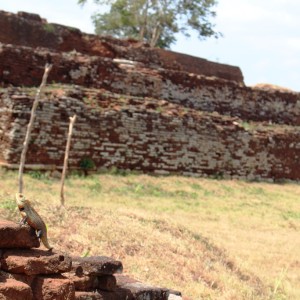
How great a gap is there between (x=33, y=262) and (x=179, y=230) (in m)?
4.94

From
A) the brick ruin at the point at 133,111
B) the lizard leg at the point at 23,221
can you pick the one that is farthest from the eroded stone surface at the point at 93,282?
the brick ruin at the point at 133,111

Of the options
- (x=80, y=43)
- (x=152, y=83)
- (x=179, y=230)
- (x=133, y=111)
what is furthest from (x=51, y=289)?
(x=80, y=43)

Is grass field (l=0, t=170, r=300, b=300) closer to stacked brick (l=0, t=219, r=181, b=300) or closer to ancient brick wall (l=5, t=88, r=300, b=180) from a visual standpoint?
ancient brick wall (l=5, t=88, r=300, b=180)

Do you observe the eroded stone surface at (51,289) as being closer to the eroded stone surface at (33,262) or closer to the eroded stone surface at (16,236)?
the eroded stone surface at (33,262)

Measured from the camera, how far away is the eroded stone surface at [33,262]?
11.8 ft

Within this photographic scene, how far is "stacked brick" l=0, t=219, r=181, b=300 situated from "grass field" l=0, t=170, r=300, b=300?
1.89m

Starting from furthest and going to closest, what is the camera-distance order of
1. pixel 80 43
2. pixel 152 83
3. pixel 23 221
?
pixel 80 43 → pixel 152 83 → pixel 23 221

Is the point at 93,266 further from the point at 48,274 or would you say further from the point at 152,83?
the point at 152,83

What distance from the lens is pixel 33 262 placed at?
3.63 meters

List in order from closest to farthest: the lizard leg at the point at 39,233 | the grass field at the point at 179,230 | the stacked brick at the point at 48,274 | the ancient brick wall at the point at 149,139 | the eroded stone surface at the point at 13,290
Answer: the eroded stone surface at the point at 13,290
the stacked brick at the point at 48,274
the lizard leg at the point at 39,233
the grass field at the point at 179,230
the ancient brick wall at the point at 149,139

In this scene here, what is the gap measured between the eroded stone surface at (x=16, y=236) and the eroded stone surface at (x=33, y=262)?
40 millimetres

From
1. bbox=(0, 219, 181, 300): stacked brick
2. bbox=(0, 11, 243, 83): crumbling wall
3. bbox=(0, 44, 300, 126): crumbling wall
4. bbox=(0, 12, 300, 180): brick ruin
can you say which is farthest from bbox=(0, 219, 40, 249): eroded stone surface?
bbox=(0, 11, 243, 83): crumbling wall

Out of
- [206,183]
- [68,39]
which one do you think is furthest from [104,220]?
[68,39]

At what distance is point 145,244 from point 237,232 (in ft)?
10.6
